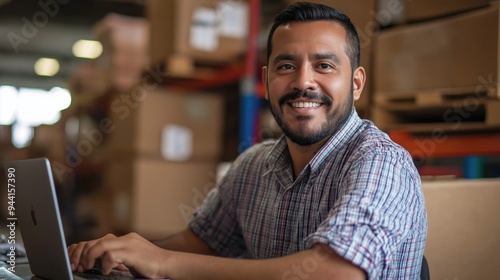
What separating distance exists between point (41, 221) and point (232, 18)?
3.30 meters

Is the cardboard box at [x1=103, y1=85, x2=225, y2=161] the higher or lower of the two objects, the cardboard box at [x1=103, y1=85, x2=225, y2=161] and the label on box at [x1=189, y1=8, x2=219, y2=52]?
the lower

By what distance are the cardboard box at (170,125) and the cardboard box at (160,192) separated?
0.28 ft

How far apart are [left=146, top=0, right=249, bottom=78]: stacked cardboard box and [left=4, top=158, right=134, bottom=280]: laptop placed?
9.25 ft

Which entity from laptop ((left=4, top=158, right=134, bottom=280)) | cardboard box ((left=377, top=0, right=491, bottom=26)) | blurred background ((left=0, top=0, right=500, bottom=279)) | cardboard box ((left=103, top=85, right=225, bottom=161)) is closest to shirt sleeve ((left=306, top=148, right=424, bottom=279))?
blurred background ((left=0, top=0, right=500, bottom=279))

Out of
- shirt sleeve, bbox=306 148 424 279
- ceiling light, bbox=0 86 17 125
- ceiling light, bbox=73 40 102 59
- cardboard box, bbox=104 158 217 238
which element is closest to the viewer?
shirt sleeve, bbox=306 148 424 279

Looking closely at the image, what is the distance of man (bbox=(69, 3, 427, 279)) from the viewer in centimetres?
139

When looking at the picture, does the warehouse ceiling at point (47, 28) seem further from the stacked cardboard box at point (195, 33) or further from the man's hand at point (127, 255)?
the man's hand at point (127, 255)

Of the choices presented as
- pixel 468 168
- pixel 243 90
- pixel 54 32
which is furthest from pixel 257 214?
pixel 54 32

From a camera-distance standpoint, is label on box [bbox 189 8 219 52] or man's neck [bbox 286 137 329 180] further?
label on box [bbox 189 8 219 52]

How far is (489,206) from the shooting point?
1.85m

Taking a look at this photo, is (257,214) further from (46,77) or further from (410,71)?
(46,77)

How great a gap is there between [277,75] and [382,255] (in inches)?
23.2

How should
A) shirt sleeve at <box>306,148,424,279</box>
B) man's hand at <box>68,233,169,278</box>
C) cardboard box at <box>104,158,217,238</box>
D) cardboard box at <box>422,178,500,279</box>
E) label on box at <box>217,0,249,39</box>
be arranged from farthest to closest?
cardboard box at <box>104,158,217,238</box>, label on box at <box>217,0,249,39</box>, cardboard box at <box>422,178,500,279</box>, man's hand at <box>68,233,169,278</box>, shirt sleeve at <box>306,148,424,279</box>

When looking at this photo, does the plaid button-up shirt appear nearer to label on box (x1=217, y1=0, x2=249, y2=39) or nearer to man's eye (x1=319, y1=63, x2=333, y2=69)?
man's eye (x1=319, y1=63, x2=333, y2=69)
